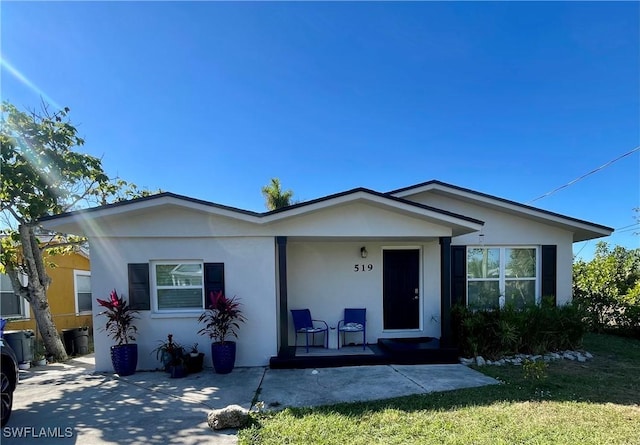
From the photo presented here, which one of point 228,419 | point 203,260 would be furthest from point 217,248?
point 228,419

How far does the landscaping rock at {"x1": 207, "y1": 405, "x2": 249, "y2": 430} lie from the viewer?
393cm

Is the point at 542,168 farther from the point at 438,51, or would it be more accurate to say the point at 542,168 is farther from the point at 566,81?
the point at 438,51

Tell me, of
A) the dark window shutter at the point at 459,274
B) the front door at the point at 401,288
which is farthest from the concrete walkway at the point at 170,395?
the dark window shutter at the point at 459,274

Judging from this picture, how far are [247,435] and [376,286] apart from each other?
17.1 feet

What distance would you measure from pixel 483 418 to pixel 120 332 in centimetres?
648

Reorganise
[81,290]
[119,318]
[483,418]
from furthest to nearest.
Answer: [81,290]
[119,318]
[483,418]

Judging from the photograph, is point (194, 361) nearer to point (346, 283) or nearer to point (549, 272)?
point (346, 283)

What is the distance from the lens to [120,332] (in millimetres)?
6484

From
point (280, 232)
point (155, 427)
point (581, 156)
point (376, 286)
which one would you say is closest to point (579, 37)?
point (581, 156)

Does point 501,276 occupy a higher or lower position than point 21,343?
higher

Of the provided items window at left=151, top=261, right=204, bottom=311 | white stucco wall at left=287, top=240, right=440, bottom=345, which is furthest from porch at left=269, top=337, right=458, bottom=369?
window at left=151, top=261, right=204, bottom=311

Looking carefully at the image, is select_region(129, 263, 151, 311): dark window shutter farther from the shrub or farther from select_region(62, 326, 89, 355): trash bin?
the shrub

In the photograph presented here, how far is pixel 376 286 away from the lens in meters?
8.38

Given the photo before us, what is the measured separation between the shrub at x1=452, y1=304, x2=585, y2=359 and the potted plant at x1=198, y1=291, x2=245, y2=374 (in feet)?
15.9
